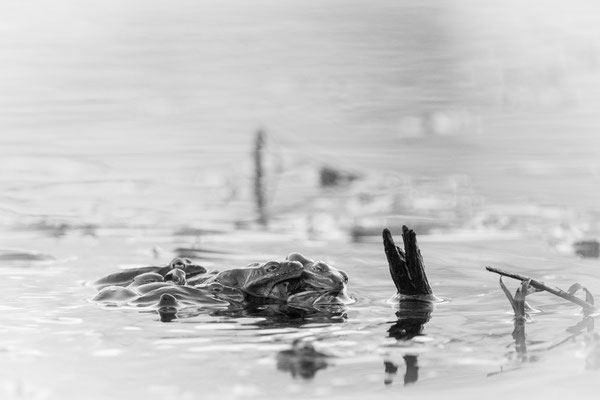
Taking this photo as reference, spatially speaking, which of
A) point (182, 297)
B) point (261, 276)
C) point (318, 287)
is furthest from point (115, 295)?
point (318, 287)

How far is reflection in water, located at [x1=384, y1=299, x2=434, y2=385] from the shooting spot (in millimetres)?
3779

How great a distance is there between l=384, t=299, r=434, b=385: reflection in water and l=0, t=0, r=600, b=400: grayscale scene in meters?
0.01

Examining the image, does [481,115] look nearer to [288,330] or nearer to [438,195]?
[438,195]

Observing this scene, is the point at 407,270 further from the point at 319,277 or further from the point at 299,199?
the point at 299,199

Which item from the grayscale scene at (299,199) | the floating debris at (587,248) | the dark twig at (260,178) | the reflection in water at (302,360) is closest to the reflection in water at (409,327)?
the grayscale scene at (299,199)

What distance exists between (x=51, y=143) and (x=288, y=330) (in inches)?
199

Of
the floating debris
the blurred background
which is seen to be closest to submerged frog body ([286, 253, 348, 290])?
the floating debris

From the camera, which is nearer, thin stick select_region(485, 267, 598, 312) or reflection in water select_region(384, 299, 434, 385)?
reflection in water select_region(384, 299, 434, 385)

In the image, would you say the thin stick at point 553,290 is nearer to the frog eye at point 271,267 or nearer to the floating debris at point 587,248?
the frog eye at point 271,267

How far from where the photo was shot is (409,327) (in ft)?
15.0

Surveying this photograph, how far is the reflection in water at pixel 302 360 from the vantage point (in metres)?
3.80

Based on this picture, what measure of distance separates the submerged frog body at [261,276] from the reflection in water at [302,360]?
879 millimetres

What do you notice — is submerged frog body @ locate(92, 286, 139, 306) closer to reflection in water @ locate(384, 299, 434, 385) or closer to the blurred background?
reflection in water @ locate(384, 299, 434, 385)

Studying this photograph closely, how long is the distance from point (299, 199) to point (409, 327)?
10.9 feet
